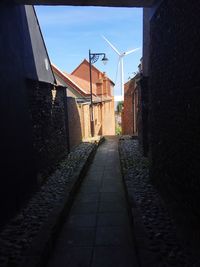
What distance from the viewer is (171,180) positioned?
6.67 m

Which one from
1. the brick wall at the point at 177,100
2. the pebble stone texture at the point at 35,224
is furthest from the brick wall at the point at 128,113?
the brick wall at the point at 177,100

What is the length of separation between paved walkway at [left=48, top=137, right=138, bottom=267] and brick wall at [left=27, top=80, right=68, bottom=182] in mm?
1240

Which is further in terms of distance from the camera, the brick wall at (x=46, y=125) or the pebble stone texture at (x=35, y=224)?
the brick wall at (x=46, y=125)

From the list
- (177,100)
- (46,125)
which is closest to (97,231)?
(177,100)

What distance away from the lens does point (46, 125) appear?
10375 mm

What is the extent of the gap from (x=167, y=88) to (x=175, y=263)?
126 inches

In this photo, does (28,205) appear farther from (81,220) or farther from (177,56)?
(177,56)

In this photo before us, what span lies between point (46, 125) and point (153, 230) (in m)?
5.35

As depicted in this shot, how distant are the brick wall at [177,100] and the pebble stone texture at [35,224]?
2089 millimetres

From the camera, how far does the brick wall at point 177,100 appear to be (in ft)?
16.0

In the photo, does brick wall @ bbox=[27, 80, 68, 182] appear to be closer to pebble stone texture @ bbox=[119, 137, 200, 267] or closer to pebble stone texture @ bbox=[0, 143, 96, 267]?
pebble stone texture @ bbox=[0, 143, 96, 267]

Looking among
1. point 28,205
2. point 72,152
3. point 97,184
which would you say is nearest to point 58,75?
A: point 72,152

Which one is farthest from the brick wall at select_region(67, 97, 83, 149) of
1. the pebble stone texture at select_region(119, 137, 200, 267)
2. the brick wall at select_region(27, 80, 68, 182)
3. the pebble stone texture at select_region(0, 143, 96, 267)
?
the pebble stone texture at select_region(119, 137, 200, 267)

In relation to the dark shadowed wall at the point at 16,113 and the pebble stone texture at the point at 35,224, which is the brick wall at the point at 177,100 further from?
the dark shadowed wall at the point at 16,113
